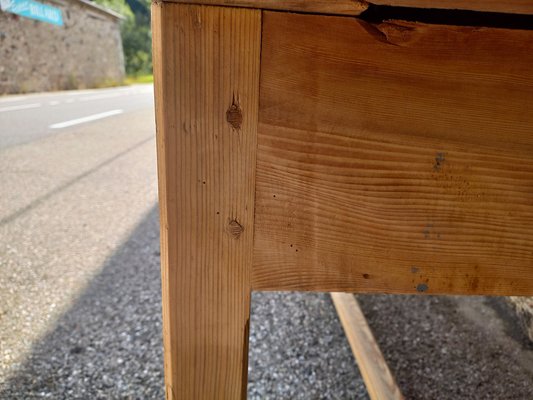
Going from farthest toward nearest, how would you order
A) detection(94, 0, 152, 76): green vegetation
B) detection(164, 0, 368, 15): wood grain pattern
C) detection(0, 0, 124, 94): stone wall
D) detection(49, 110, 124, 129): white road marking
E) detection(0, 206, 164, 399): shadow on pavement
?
detection(94, 0, 152, 76): green vegetation → detection(0, 0, 124, 94): stone wall → detection(49, 110, 124, 129): white road marking → detection(0, 206, 164, 399): shadow on pavement → detection(164, 0, 368, 15): wood grain pattern

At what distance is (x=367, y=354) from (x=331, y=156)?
1.09m

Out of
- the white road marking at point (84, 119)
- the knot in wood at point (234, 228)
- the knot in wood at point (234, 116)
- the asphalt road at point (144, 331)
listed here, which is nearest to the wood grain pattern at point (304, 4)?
the knot in wood at point (234, 116)

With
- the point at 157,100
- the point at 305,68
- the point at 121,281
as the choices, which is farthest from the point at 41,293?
the point at 305,68

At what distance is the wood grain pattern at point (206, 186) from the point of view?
21.2 inches

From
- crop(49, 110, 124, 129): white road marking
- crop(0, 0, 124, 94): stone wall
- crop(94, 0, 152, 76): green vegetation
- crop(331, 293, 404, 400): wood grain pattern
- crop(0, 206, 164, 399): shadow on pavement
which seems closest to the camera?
crop(331, 293, 404, 400): wood grain pattern

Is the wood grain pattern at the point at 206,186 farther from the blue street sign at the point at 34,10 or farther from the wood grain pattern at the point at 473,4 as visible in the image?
the blue street sign at the point at 34,10

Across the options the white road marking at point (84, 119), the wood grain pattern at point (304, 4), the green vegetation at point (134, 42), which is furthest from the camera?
the green vegetation at point (134, 42)

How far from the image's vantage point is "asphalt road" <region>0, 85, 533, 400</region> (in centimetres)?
149

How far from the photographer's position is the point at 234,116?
0.56 m

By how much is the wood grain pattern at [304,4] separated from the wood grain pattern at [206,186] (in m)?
0.01

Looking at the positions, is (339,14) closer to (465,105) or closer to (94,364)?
(465,105)

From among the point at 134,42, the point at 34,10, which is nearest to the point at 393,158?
the point at 34,10

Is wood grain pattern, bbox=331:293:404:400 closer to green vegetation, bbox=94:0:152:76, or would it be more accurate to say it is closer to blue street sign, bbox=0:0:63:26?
blue street sign, bbox=0:0:63:26

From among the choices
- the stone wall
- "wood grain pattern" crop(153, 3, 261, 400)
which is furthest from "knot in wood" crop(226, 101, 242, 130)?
the stone wall
